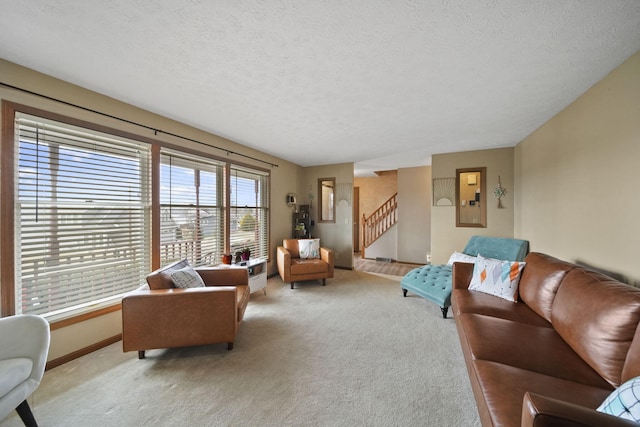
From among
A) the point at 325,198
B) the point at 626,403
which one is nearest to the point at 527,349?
the point at 626,403

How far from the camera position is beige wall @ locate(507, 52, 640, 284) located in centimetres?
171

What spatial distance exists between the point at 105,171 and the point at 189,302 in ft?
5.30

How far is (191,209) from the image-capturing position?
3189 millimetres

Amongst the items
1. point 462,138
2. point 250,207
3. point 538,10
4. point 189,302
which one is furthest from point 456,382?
point 250,207

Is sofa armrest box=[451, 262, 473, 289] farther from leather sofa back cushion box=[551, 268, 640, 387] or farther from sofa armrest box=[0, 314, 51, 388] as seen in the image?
sofa armrest box=[0, 314, 51, 388]

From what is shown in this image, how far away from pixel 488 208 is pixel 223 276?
15.2ft

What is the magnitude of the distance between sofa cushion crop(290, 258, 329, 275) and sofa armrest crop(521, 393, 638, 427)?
338cm

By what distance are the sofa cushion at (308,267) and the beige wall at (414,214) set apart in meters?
2.90

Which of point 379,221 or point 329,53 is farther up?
point 329,53

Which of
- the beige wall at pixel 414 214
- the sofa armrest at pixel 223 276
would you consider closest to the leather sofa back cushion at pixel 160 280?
the sofa armrest at pixel 223 276

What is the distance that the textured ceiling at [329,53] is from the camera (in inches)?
50.8

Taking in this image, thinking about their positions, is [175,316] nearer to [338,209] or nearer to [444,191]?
[338,209]

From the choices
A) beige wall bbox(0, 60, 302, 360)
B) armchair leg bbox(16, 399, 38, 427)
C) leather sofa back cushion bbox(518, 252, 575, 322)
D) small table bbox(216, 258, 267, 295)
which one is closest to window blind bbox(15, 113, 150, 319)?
beige wall bbox(0, 60, 302, 360)

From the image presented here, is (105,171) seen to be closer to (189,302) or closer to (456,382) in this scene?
(189,302)
